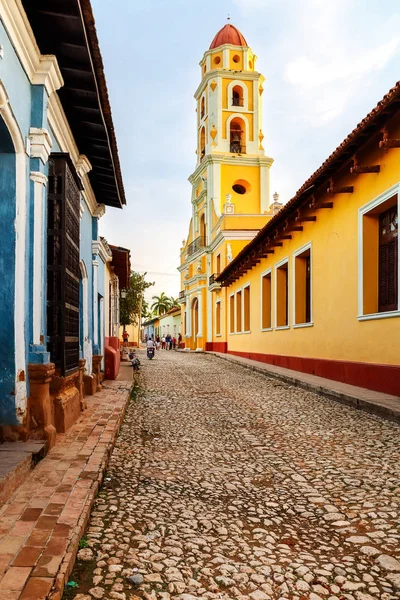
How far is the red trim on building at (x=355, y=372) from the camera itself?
7709 millimetres

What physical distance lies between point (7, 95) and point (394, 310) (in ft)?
21.3

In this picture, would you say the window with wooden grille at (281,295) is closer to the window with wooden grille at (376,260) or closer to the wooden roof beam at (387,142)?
the window with wooden grille at (376,260)

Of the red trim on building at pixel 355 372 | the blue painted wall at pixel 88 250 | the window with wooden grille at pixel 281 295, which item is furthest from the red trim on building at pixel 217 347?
the blue painted wall at pixel 88 250

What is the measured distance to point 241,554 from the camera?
2.67 meters

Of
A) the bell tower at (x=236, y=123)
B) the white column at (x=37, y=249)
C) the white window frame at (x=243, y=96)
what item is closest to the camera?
the white column at (x=37, y=249)

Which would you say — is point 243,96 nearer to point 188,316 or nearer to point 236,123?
point 236,123

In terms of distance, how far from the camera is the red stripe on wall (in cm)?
772

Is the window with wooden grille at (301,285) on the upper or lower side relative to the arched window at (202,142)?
lower

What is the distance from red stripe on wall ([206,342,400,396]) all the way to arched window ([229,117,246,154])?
65.5 feet

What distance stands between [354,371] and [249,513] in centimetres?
627

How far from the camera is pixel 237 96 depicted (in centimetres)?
3172

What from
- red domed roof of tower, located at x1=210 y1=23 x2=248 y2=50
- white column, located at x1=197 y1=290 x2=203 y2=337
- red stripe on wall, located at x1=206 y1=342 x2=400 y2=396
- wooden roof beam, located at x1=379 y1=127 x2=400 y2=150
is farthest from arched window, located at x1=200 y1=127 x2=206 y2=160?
wooden roof beam, located at x1=379 y1=127 x2=400 y2=150

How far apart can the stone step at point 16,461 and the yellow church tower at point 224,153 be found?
2456 cm

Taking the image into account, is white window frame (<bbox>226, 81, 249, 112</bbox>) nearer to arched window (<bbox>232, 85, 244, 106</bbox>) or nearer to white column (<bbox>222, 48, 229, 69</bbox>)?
arched window (<bbox>232, 85, 244, 106</bbox>)
